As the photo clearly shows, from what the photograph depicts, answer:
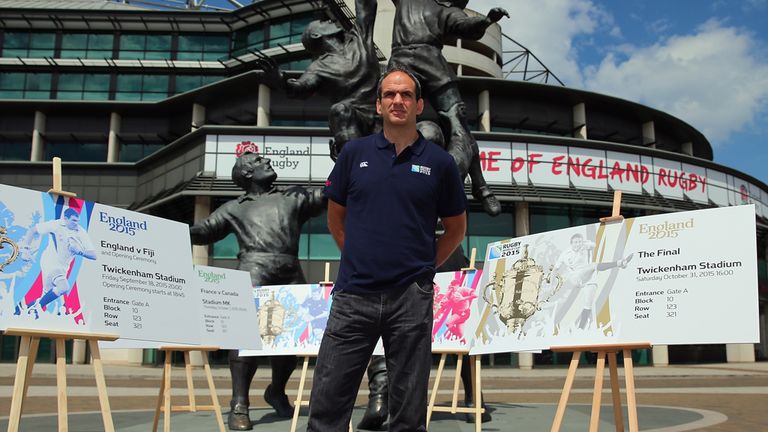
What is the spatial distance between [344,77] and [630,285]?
13.0 ft

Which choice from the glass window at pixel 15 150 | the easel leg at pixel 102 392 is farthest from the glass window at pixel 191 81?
the easel leg at pixel 102 392

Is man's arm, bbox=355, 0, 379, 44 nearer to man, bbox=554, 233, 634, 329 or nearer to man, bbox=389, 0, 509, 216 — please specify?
man, bbox=389, 0, 509, 216

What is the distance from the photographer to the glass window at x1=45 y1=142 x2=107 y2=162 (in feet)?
118

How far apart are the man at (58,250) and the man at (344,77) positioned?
2.89 metres

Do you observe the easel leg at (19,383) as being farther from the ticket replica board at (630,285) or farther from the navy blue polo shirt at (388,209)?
the ticket replica board at (630,285)

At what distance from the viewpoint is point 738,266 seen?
3838 mm

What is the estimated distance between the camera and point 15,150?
119 feet

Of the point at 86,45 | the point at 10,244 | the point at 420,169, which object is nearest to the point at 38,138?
the point at 86,45

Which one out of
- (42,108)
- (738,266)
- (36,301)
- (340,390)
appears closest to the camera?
(340,390)

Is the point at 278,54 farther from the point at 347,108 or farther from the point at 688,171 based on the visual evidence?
the point at 347,108

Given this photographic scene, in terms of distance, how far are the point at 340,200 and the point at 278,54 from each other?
34.3 meters

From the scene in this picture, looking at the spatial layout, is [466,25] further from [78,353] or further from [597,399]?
[78,353]

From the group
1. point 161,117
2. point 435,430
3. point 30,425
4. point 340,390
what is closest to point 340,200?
point 340,390

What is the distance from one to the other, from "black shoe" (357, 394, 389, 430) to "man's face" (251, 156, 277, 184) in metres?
2.61
